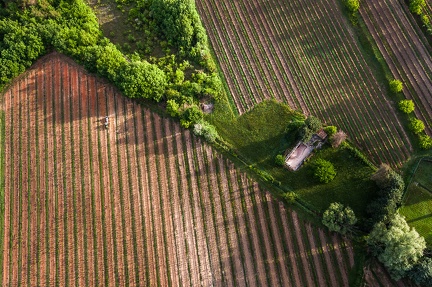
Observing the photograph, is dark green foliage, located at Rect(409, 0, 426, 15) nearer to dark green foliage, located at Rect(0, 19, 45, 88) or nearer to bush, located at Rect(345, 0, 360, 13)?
bush, located at Rect(345, 0, 360, 13)

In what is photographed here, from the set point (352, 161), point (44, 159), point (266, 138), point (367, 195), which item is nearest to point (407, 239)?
point (367, 195)

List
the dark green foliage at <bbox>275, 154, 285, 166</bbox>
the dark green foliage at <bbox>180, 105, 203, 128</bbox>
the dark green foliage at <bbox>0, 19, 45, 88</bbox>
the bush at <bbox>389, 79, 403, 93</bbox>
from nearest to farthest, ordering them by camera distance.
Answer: the dark green foliage at <bbox>275, 154, 285, 166</bbox>, the dark green foliage at <bbox>180, 105, 203, 128</bbox>, the bush at <bbox>389, 79, 403, 93</bbox>, the dark green foliage at <bbox>0, 19, 45, 88</bbox>

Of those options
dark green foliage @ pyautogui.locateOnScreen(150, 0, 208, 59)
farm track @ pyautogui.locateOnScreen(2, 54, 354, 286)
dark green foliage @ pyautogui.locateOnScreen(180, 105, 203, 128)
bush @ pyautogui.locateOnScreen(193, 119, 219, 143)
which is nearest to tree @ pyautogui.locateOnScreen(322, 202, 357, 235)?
farm track @ pyautogui.locateOnScreen(2, 54, 354, 286)

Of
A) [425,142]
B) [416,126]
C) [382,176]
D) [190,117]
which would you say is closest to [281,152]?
[382,176]

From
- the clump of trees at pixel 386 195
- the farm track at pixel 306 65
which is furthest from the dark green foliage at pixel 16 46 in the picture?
the clump of trees at pixel 386 195

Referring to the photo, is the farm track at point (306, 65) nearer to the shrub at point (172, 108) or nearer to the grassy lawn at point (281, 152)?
the grassy lawn at point (281, 152)

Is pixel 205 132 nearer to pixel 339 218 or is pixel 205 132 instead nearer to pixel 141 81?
pixel 141 81
